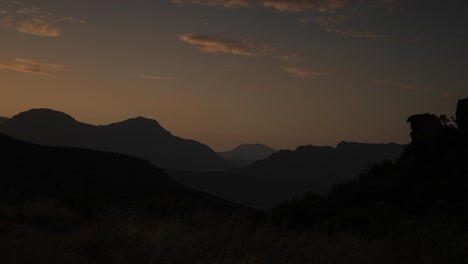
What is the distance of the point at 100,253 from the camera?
20.2 feet

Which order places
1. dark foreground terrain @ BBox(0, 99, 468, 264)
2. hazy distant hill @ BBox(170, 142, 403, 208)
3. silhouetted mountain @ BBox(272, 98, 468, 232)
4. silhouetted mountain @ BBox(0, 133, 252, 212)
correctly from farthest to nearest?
hazy distant hill @ BBox(170, 142, 403, 208), silhouetted mountain @ BBox(0, 133, 252, 212), silhouetted mountain @ BBox(272, 98, 468, 232), dark foreground terrain @ BBox(0, 99, 468, 264)

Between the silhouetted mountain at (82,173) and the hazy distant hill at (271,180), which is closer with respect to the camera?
the silhouetted mountain at (82,173)

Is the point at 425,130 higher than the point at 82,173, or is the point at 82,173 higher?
the point at 425,130

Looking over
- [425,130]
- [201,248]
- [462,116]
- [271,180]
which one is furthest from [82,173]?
[271,180]

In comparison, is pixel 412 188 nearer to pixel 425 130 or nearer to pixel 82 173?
pixel 425 130

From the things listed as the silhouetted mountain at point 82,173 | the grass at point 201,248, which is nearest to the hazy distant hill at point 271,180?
the silhouetted mountain at point 82,173

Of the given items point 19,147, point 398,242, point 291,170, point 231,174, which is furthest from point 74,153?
point 291,170

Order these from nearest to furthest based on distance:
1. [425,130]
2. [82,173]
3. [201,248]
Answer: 1. [201,248]
2. [425,130]
3. [82,173]

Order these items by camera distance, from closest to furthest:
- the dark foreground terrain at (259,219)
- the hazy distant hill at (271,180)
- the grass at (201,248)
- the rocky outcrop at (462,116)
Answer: the grass at (201,248) < the dark foreground terrain at (259,219) < the rocky outcrop at (462,116) < the hazy distant hill at (271,180)

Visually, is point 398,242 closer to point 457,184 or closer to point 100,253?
point 100,253

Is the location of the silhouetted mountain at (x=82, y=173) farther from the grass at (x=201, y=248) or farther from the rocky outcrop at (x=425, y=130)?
the grass at (x=201, y=248)

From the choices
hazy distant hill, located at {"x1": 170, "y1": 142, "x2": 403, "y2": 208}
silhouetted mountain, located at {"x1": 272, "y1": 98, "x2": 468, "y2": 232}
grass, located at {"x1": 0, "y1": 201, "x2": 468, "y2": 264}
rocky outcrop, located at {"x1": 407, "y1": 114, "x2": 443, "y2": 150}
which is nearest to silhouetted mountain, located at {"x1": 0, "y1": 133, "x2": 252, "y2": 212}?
silhouetted mountain, located at {"x1": 272, "y1": 98, "x2": 468, "y2": 232}

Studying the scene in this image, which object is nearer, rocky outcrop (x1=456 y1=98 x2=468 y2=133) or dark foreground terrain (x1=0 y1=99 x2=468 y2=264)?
dark foreground terrain (x1=0 y1=99 x2=468 y2=264)

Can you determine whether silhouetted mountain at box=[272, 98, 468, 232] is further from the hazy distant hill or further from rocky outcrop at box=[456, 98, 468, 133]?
the hazy distant hill
